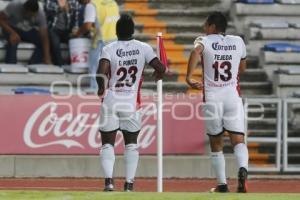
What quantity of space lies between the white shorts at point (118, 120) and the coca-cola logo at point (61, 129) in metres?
4.04

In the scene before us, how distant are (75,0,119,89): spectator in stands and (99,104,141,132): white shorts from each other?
543 cm

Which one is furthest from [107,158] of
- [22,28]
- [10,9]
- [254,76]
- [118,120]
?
[254,76]

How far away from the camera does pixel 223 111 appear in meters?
14.2

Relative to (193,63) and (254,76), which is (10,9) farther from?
(193,63)

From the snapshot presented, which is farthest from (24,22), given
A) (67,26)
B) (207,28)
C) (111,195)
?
(111,195)

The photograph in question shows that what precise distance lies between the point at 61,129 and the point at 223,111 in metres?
4.72

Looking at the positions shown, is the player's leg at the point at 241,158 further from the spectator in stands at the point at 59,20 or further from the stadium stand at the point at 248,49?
the spectator in stands at the point at 59,20

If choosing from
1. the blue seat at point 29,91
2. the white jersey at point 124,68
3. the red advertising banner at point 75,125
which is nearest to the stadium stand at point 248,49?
the blue seat at point 29,91

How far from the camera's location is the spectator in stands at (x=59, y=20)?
2033 centimetres

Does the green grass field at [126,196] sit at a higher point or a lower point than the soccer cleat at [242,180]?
lower

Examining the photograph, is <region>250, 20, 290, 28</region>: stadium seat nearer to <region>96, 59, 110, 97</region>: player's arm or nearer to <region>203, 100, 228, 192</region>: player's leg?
<region>203, 100, 228, 192</region>: player's leg

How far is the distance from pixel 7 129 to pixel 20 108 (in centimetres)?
38

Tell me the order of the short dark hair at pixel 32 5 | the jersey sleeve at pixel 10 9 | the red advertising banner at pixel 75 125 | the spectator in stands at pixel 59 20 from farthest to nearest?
the spectator in stands at pixel 59 20 < the jersey sleeve at pixel 10 9 < the short dark hair at pixel 32 5 < the red advertising banner at pixel 75 125

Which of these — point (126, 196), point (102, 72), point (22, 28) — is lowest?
point (126, 196)
